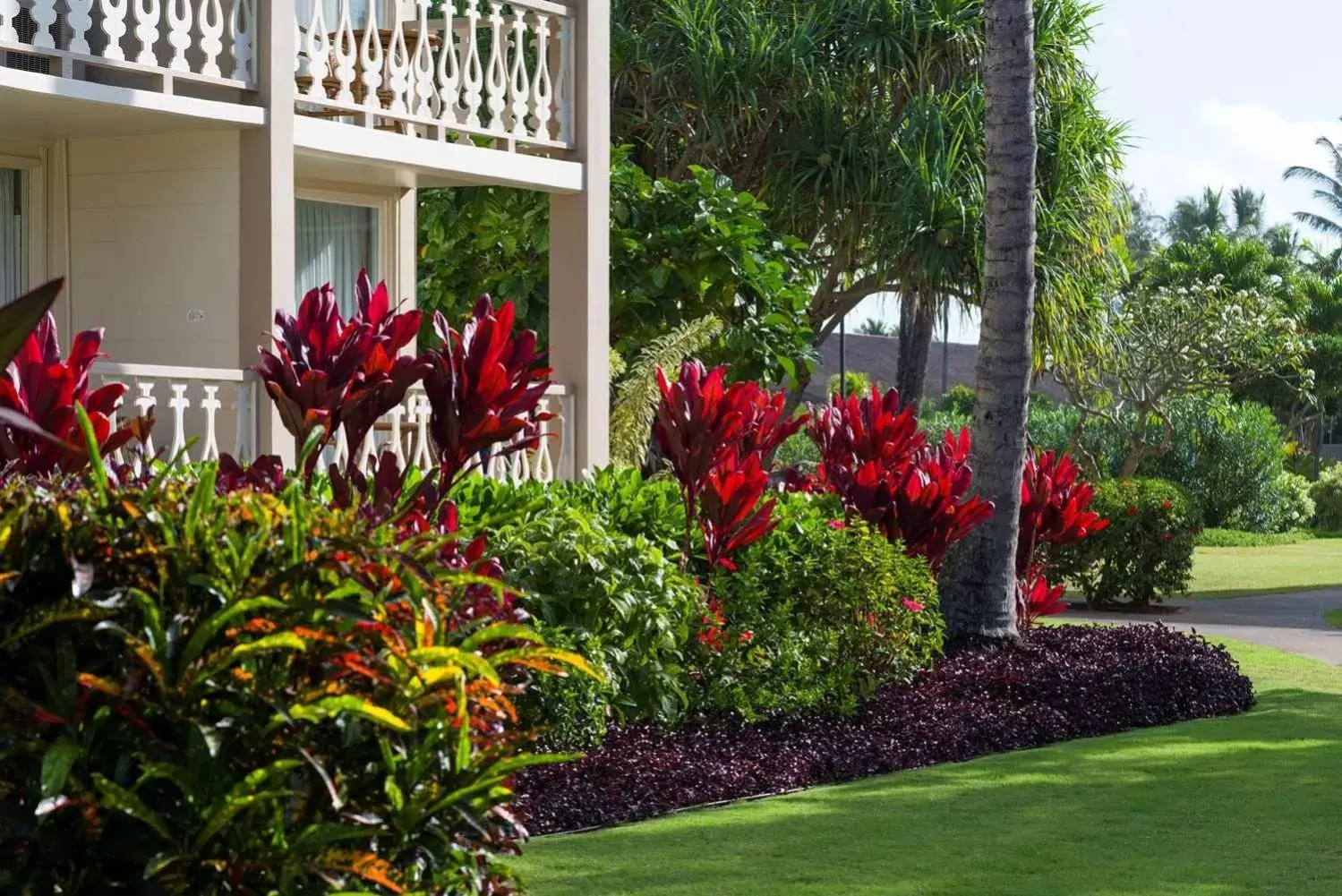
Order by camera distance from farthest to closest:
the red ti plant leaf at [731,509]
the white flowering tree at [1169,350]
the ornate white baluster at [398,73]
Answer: the white flowering tree at [1169,350] → the ornate white baluster at [398,73] → the red ti plant leaf at [731,509]

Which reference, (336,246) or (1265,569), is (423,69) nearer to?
(336,246)

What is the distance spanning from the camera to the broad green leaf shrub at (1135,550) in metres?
19.5

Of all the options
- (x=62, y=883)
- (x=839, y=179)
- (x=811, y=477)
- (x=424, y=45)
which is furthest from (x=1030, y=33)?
(x=839, y=179)

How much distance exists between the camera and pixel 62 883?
328cm

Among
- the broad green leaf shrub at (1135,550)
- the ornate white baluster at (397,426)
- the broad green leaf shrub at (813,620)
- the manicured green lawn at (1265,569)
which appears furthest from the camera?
the manicured green lawn at (1265,569)

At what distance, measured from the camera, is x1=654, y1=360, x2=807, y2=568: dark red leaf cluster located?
30.8ft

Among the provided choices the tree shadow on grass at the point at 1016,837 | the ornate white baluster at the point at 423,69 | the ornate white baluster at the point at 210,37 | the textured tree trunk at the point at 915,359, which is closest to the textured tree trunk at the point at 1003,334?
the tree shadow on grass at the point at 1016,837

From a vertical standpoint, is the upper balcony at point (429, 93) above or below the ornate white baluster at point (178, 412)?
above

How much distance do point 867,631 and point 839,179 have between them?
1597 centimetres

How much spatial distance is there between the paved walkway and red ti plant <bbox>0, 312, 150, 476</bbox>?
1051cm

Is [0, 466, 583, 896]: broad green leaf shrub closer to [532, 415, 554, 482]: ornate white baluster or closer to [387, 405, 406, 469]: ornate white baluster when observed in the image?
[387, 405, 406, 469]: ornate white baluster

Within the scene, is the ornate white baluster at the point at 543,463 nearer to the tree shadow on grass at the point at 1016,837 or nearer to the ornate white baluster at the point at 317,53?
the ornate white baluster at the point at 317,53

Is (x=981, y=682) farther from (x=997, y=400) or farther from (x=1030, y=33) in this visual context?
(x=1030, y=33)

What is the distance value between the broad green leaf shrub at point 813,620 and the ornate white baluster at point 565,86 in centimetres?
441
